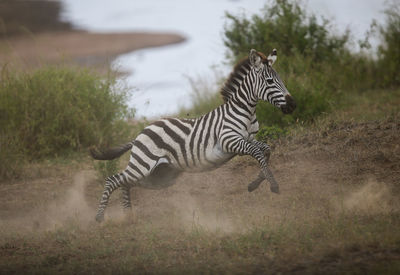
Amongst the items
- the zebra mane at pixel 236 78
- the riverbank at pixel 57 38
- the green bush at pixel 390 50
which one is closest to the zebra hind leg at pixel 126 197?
the zebra mane at pixel 236 78

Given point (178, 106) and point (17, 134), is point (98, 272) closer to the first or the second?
point (17, 134)

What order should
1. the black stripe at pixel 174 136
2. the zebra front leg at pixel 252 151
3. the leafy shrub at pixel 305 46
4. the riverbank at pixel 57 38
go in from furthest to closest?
the riverbank at pixel 57 38 < the leafy shrub at pixel 305 46 < the black stripe at pixel 174 136 < the zebra front leg at pixel 252 151

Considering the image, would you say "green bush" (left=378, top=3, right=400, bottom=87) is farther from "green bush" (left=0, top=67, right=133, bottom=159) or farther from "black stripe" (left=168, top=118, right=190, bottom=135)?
"black stripe" (left=168, top=118, right=190, bottom=135)

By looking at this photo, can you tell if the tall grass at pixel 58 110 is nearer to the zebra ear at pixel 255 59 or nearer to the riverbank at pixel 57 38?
the zebra ear at pixel 255 59

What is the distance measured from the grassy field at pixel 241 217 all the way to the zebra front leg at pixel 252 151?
409 mm

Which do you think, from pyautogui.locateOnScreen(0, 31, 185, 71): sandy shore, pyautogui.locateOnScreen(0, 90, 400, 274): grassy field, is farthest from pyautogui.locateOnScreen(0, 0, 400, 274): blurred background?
pyautogui.locateOnScreen(0, 31, 185, 71): sandy shore

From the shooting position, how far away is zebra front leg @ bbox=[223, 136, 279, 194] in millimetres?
5850

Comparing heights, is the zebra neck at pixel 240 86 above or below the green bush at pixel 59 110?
above

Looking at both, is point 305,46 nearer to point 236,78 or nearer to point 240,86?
point 236,78

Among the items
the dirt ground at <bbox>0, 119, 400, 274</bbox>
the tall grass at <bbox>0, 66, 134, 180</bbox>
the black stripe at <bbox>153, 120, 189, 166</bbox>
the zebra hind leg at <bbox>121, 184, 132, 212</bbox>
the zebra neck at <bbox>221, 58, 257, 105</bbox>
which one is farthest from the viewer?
the tall grass at <bbox>0, 66, 134, 180</bbox>

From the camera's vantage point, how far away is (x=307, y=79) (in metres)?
10.4

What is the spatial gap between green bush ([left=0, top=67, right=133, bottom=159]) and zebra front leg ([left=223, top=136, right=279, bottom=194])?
5.12 m

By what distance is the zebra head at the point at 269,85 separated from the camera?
19.7 ft

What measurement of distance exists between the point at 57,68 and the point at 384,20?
8551mm
